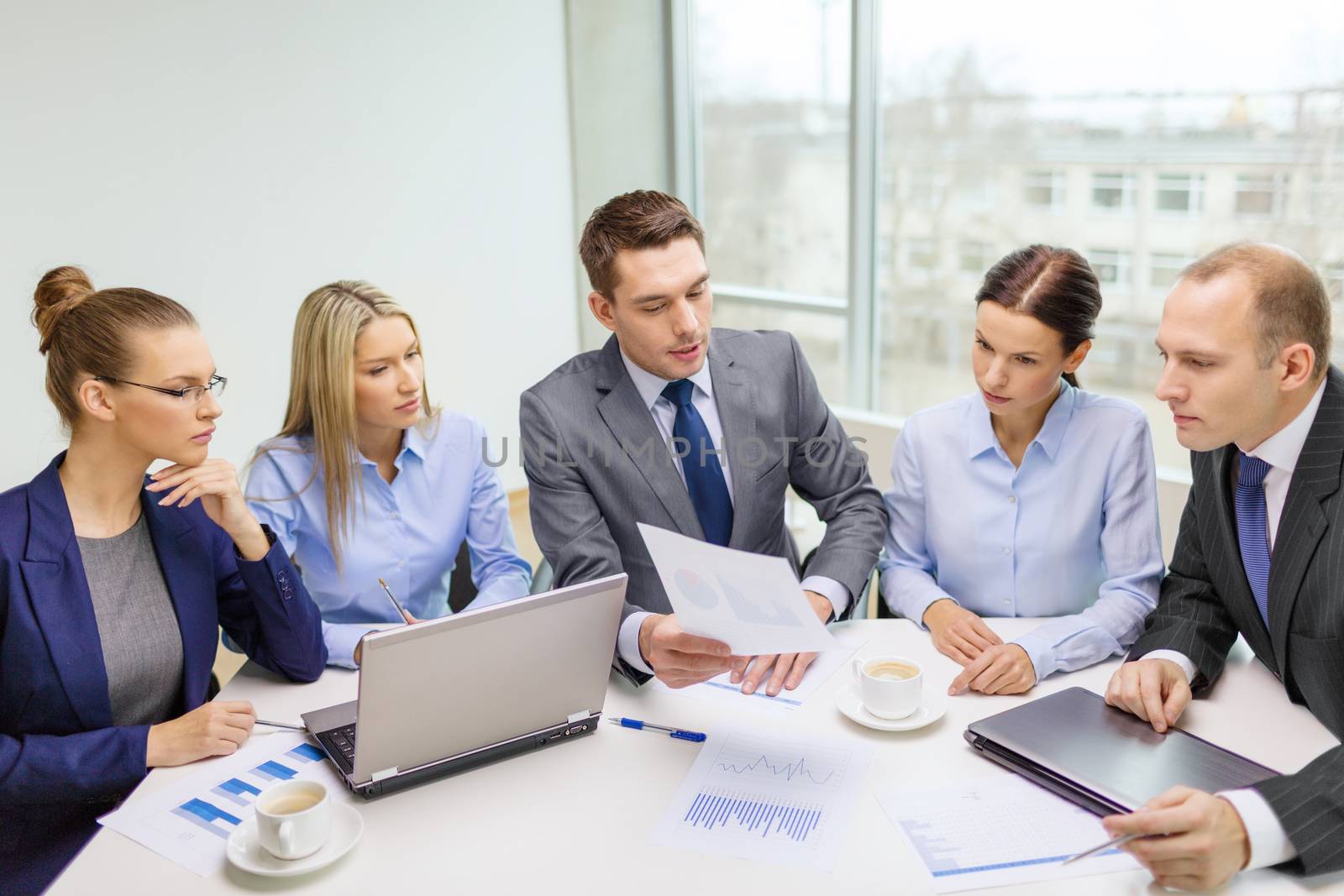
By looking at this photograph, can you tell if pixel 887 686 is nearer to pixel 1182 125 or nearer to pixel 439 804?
pixel 439 804

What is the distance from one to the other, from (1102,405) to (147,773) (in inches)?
70.1

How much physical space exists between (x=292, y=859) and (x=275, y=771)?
0.26 metres

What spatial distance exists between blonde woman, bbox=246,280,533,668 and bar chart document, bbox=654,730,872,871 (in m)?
0.79

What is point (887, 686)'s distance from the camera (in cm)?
159

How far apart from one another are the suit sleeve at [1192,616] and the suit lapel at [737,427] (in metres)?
0.76

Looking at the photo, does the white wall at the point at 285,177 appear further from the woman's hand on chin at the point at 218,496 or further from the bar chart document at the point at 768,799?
the bar chart document at the point at 768,799

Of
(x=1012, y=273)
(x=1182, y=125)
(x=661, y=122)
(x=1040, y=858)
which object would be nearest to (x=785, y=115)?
(x=661, y=122)

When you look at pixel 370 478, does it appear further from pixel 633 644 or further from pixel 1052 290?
pixel 1052 290

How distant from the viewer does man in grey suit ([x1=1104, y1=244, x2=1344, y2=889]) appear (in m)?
1.59

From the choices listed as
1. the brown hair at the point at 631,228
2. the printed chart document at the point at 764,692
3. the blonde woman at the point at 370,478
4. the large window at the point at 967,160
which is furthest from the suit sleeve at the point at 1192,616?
the large window at the point at 967,160

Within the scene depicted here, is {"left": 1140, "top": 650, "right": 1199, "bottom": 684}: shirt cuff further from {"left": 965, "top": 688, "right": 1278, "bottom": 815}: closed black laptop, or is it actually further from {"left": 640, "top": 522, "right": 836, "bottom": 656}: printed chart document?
{"left": 640, "top": 522, "right": 836, "bottom": 656}: printed chart document

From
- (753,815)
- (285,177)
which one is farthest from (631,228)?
(285,177)

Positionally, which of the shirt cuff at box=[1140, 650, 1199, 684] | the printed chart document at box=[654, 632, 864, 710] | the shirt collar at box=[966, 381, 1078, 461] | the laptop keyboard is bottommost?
the printed chart document at box=[654, 632, 864, 710]

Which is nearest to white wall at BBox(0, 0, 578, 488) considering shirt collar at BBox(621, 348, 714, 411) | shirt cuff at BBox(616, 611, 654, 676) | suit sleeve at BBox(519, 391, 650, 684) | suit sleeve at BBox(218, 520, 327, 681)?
suit sleeve at BBox(218, 520, 327, 681)
